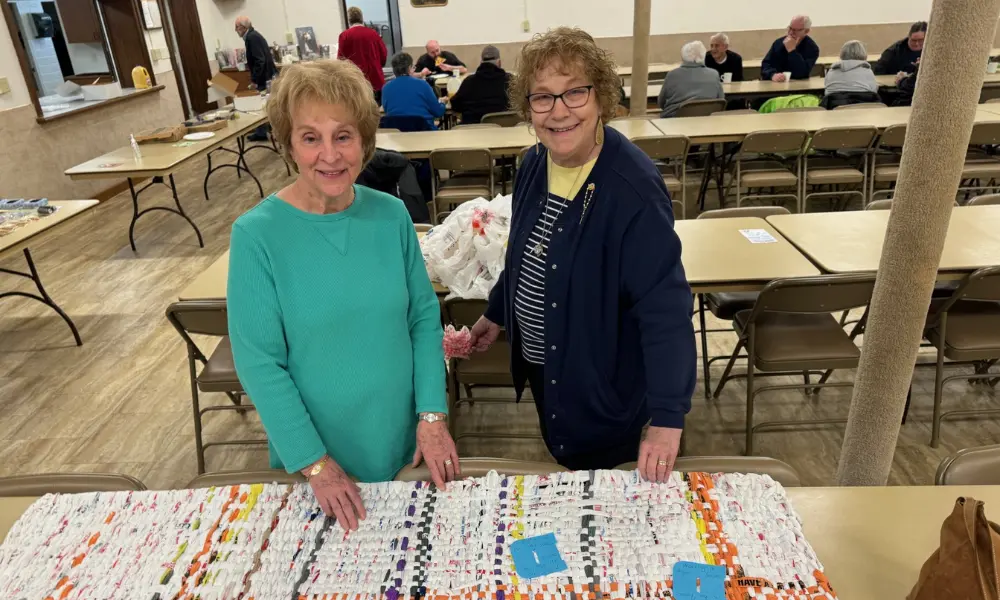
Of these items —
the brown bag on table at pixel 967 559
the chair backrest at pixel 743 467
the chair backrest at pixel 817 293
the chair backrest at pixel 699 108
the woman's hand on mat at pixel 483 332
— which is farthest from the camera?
the chair backrest at pixel 699 108

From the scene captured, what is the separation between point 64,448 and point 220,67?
831 cm

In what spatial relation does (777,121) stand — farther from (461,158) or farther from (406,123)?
(406,123)

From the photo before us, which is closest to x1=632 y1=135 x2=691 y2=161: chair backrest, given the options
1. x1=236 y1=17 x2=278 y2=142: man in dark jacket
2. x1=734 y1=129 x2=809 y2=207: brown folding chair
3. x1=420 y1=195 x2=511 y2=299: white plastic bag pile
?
x1=734 y1=129 x2=809 y2=207: brown folding chair

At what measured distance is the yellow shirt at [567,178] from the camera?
141cm

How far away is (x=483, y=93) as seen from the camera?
6.20 m

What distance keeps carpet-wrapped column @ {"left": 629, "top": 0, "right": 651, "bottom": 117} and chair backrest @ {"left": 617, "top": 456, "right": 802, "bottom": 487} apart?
16.5ft

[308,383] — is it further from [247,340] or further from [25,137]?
[25,137]

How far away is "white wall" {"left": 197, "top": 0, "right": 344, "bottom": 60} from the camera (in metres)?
10.4

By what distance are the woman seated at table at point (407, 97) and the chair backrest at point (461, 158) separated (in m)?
1.31

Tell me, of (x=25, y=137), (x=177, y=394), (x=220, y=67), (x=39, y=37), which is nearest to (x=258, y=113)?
(x=25, y=137)

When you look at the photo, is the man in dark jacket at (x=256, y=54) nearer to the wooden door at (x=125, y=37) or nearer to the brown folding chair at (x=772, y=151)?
the wooden door at (x=125, y=37)

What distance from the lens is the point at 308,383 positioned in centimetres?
132

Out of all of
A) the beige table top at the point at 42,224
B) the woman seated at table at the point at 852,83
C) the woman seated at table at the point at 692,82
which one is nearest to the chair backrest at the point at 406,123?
the woman seated at table at the point at 692,82

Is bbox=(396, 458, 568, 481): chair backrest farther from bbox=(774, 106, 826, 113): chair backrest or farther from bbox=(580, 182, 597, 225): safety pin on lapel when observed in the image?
bbox=(774, 106, 826, 113): chair backrest
